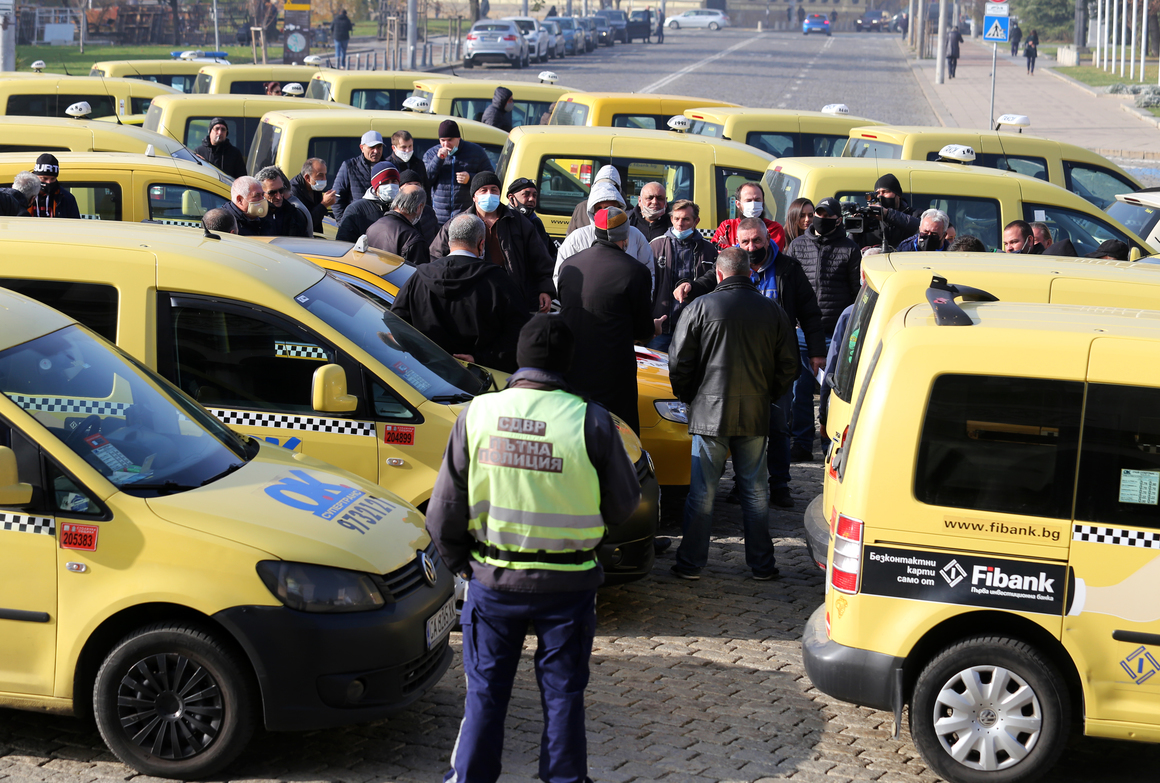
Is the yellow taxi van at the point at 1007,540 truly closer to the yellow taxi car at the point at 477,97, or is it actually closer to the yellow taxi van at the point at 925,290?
the yellow taxi van at the point at 925,290

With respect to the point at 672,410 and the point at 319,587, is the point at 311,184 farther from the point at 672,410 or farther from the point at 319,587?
the point at 319,587

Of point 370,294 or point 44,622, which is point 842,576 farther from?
point 370,294

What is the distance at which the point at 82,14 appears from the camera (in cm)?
4850

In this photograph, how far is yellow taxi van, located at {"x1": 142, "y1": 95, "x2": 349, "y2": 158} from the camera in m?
14.8

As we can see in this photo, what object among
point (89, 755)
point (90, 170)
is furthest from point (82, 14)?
point (89, 755)

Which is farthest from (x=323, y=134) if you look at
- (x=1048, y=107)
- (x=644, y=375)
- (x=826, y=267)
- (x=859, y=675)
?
(x=1048, y=107)

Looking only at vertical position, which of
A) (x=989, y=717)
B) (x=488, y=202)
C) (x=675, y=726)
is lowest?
(x=675, y=726)

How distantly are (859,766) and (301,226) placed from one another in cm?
683

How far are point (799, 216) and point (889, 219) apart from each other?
86 centimetres

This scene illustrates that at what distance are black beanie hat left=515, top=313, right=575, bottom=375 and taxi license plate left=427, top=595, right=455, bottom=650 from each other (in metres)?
1.23

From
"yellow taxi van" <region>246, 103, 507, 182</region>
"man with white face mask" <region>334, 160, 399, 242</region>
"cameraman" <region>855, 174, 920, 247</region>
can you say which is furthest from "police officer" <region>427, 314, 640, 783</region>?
"yellow taxi van" <region>246, 103, 507, 182</region>

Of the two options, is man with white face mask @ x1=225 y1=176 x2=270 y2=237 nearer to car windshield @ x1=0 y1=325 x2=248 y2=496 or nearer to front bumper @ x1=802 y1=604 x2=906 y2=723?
car windshield @ x1=0 y1=325 x2=248 y2=496

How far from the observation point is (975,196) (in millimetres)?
10766

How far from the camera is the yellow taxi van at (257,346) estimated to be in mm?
5977
